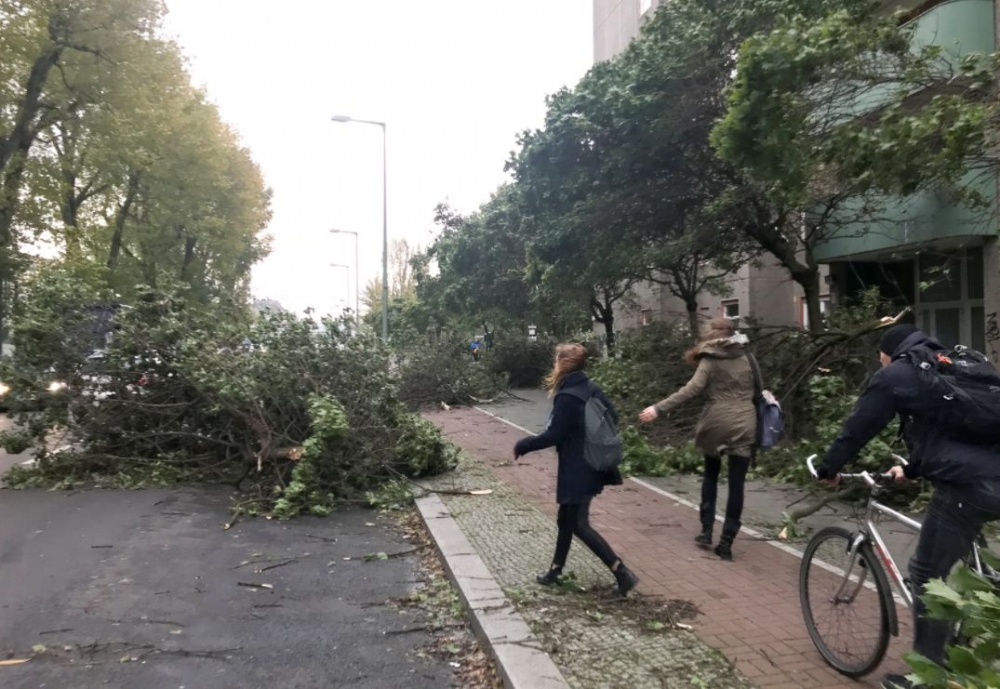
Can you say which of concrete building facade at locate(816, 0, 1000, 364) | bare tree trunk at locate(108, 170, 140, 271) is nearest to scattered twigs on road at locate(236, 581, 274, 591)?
concrete building facade at locate(816, 0, 1000, 364)

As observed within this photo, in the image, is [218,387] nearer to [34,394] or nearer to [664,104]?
[34,394]

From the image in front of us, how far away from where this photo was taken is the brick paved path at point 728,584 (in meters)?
3.77

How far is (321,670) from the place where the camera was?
4012mm

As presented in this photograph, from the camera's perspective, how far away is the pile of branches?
8422mm

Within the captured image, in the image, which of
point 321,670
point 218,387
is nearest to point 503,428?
point 218,387

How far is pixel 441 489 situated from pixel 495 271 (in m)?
15.1

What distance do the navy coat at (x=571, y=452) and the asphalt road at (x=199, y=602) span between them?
4.11 ft

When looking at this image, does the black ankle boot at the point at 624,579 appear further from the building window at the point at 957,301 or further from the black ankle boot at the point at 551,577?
the building window at the point at 957,301

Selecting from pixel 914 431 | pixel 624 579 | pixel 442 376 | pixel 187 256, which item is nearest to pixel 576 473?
pixel 624 579

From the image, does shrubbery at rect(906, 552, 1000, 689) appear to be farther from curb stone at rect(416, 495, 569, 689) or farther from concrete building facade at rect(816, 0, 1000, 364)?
concrete building facade at rect(816, 0, 1000, 364)

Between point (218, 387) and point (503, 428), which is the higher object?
point (218, 387)

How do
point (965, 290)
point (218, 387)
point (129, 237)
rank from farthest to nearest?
point (129, 237) < point (965, 290) < point (218, 387)

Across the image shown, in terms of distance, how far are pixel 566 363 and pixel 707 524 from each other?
1.91m

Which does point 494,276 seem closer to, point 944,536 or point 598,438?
point 598,438
